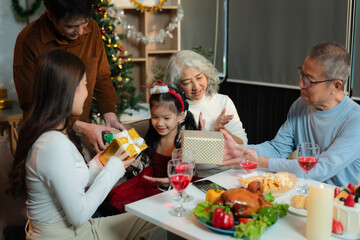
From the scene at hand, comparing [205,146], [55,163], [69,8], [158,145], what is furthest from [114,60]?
[55,163]

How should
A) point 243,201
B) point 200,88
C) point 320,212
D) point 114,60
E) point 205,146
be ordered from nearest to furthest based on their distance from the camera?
point 320,212 < point 243,201 < point 205,146 < point 200,88 < point 114,60

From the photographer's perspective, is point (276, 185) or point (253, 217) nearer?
point (253, 217)

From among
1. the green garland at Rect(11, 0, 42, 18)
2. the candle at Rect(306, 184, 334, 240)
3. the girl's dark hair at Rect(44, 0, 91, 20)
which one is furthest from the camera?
the green garland at Rect(11, 0, 42, 18)

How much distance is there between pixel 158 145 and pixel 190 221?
3.99ft

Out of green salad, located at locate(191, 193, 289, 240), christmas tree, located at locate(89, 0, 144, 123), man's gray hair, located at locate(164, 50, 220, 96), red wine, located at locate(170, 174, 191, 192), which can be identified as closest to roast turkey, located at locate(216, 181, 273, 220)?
green salad, located at locate(191, 193, 289, 240)

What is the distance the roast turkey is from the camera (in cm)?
151

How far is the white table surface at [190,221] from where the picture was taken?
4.96 feet

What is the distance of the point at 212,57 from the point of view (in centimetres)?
612

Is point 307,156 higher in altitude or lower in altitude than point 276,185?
higher

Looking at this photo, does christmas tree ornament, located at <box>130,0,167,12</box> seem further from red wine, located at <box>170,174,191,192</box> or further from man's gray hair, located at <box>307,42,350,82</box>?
red wine, located at <box>170,174,191,192</box>

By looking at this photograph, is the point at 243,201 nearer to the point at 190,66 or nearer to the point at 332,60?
the point at 332,60

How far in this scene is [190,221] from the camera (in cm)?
164

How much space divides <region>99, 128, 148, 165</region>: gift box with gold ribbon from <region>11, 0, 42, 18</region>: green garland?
410cm

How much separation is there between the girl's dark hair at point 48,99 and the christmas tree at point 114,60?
3.18 meters
